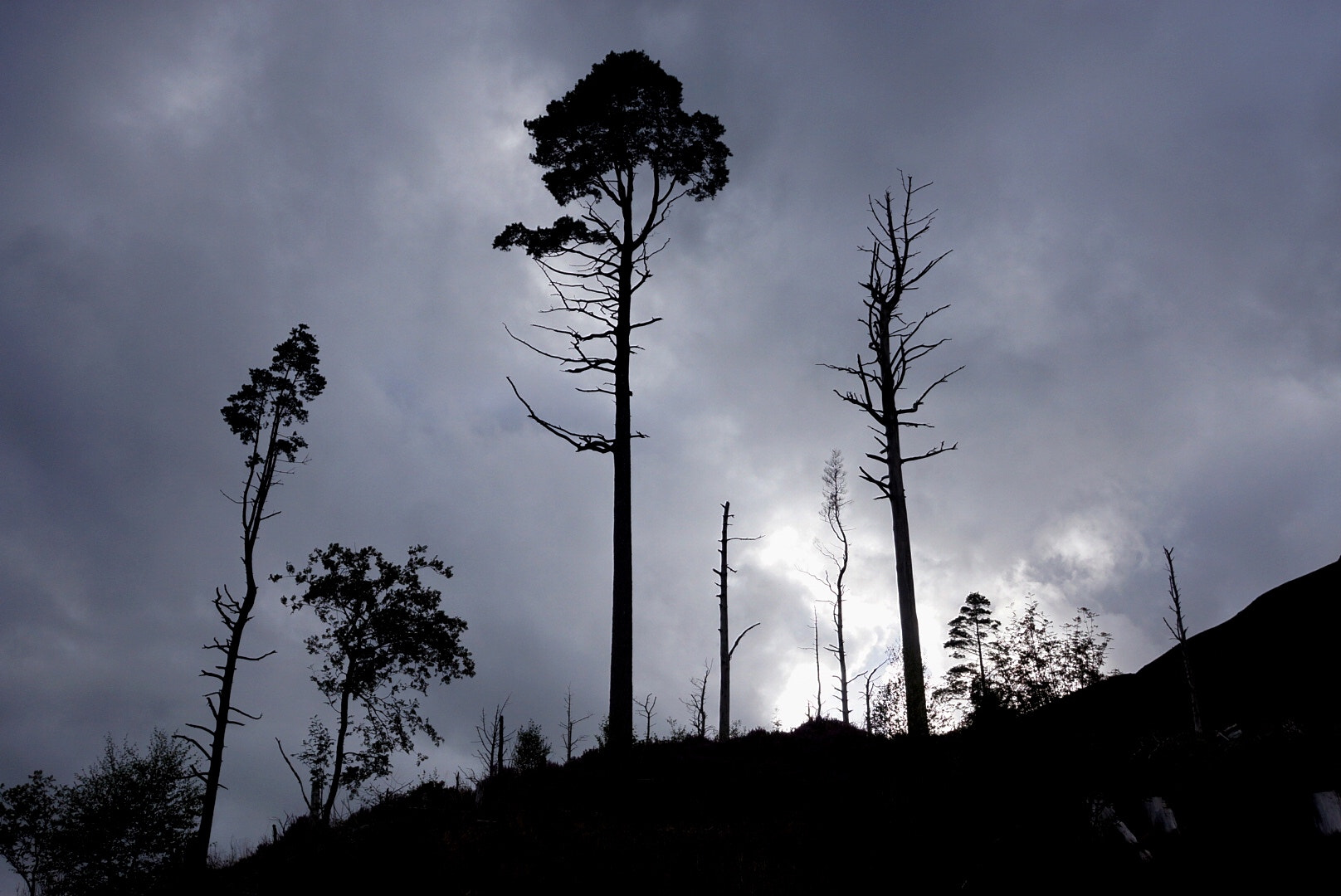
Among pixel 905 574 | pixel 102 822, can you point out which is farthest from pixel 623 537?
pixel 102 822

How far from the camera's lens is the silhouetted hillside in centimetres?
632

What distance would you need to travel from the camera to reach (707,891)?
6840 mm

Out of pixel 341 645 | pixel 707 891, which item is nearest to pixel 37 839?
pixel 341 645

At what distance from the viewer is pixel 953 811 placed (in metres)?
8.15

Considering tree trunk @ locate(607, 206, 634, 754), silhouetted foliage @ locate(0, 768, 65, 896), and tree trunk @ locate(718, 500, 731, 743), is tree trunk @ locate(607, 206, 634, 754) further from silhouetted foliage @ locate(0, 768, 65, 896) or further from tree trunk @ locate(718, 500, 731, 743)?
silhouetted foliage @ locate(0, 768, 65, 896)

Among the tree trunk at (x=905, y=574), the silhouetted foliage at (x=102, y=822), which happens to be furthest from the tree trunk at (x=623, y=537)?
the silhouetted foliage at (x=102, y=822)

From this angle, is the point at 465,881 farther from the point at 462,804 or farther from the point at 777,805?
the point at 777,805

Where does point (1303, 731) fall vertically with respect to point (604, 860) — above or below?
above

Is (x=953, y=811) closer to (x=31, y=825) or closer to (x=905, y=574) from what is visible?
(x=905, y=574)

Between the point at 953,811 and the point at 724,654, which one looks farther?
the point at 724,654

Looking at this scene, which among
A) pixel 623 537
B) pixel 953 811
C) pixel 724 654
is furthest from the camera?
pixel 724 654

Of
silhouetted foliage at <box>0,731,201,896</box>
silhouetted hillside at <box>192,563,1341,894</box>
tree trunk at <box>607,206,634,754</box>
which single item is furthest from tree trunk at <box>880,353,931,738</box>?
silhouetted foliage at <box>0,731,201,896</box>

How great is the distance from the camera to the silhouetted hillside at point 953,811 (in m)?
6.32

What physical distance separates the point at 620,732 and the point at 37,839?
115 feet
